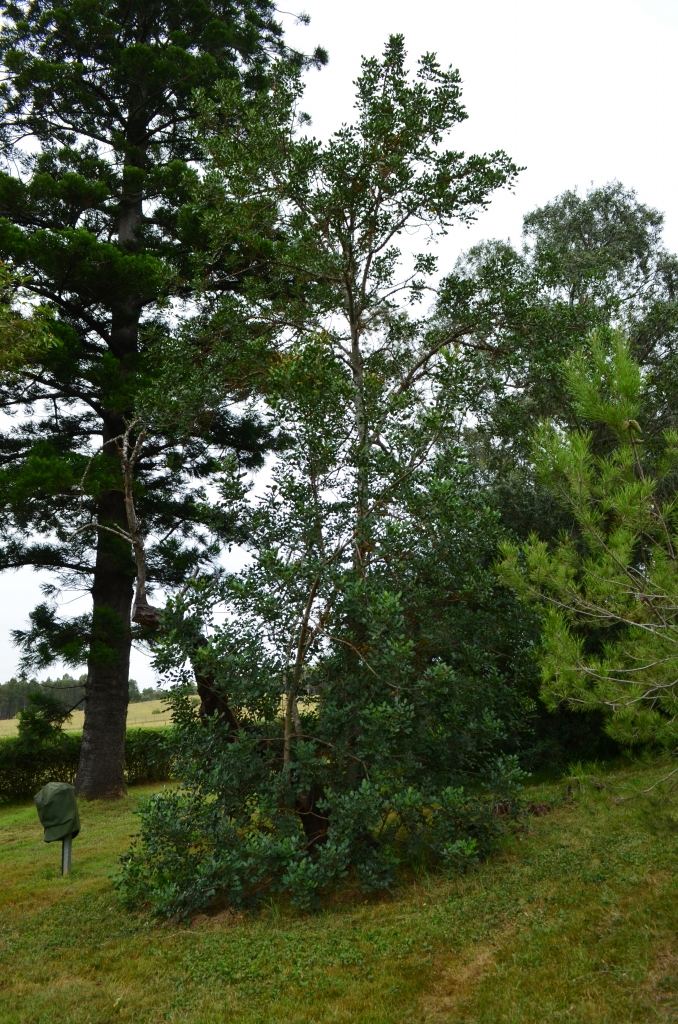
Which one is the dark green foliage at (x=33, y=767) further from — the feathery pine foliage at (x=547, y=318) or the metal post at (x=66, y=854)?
the feathery pine foliage at (x=547, y=318)

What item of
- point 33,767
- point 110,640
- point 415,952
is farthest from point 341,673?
point 33,767

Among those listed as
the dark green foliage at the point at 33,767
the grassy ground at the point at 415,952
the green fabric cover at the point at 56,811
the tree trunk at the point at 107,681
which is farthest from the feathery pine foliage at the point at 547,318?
the dark green foliage at the point at 33,767

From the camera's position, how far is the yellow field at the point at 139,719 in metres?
7.21

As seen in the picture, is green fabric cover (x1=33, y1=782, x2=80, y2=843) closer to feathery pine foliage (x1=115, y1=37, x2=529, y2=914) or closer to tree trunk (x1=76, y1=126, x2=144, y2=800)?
feathery pine foliage (x1=115, y1=37, x2=529, y2=914)

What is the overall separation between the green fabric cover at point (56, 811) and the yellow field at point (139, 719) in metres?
1.21

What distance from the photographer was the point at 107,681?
11969 millimetres

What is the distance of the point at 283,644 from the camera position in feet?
21.1

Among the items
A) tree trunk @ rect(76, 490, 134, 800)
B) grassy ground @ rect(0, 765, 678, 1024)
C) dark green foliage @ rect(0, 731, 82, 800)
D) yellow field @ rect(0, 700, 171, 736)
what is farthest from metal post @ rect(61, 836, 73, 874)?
dark green foliage @ rect(0, 731, 82, 800)

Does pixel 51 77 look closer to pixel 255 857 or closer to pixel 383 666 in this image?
pixel 383 666

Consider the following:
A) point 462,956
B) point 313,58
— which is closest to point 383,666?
point 462,956

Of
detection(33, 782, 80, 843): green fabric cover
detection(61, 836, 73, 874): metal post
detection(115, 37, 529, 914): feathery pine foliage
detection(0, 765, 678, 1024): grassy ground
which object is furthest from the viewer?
detection(61, 836, 73, 874): metal post

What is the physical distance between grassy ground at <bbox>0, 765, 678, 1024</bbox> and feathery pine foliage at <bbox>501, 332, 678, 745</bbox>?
2.22 feet

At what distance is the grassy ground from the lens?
165 inches

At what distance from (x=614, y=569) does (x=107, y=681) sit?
928 centimetres
